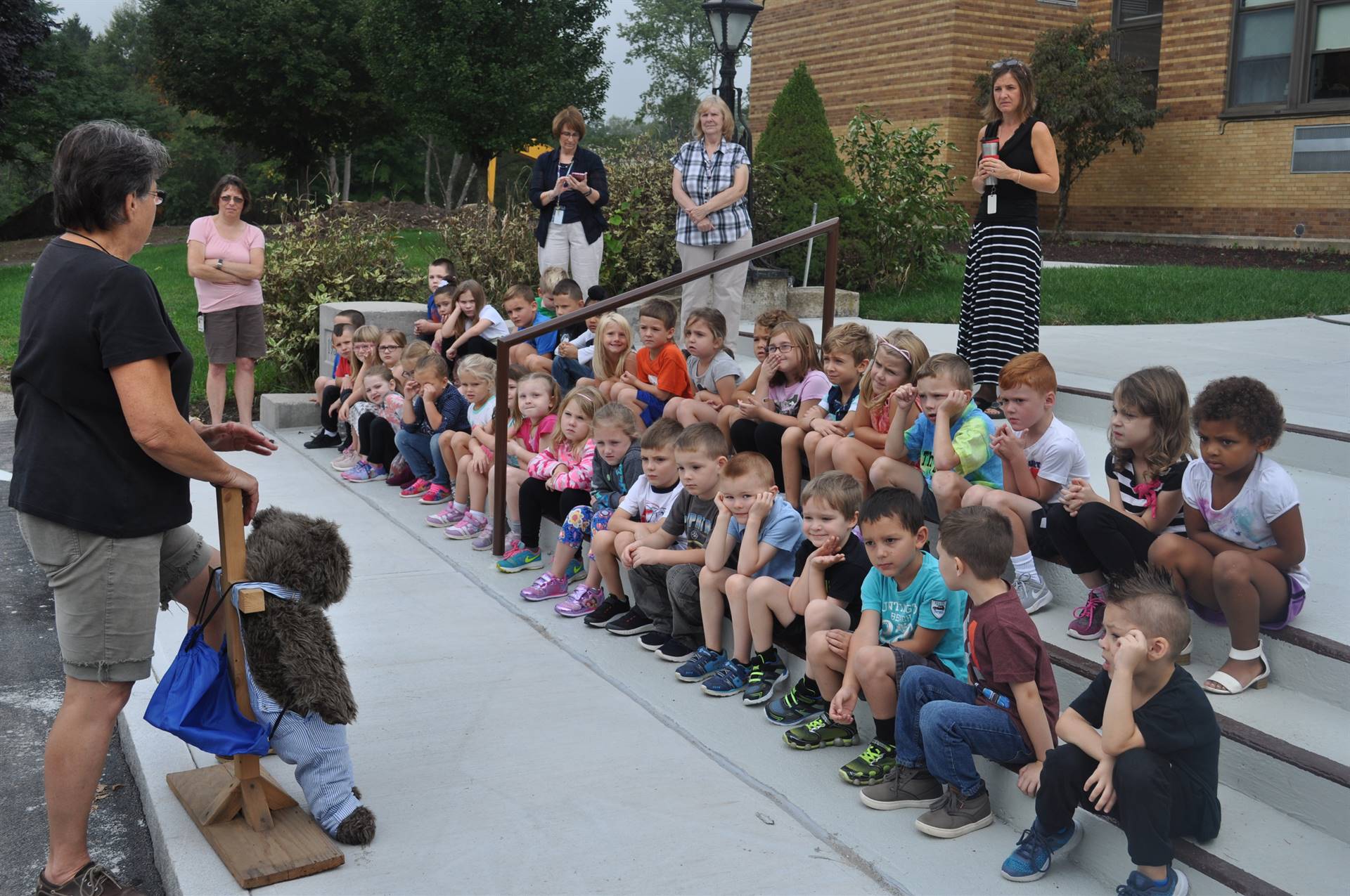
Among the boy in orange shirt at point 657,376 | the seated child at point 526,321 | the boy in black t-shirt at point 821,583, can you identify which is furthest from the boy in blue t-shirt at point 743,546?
the seated child at point 526,321

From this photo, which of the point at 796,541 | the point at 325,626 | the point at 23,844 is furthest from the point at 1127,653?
the point at 23,844

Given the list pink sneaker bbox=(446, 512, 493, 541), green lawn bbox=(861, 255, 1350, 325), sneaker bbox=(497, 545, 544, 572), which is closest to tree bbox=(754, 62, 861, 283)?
green lawn bbox=(861, 255, 1350, 325)

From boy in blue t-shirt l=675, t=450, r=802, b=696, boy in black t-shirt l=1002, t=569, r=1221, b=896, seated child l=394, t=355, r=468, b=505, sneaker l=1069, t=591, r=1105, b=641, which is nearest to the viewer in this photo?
boy in black t-shirt l=1002, t=569, r=1221, b=896

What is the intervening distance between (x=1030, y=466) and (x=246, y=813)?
2.93 metres

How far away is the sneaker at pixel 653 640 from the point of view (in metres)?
4.91

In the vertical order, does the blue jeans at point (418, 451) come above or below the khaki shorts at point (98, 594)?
below

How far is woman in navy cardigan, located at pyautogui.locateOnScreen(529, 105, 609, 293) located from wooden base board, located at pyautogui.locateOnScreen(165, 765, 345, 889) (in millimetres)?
5854

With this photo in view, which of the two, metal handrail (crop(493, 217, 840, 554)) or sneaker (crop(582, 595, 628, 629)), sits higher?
metal handrail (crop(493, 217, 840, 554))

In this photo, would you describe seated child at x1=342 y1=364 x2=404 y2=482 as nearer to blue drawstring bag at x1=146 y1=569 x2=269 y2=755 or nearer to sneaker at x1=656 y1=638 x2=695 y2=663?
sneaker at x1=656 y1=638 x2=695 y2=663

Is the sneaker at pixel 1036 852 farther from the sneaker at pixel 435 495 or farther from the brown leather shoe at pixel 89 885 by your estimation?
the sneaker at pixel 435 495

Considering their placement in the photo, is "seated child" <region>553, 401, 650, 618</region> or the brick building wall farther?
the brick building wall

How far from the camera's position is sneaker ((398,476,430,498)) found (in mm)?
7527

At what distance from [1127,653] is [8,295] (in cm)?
1950

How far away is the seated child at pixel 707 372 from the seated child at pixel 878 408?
41.9 inches
